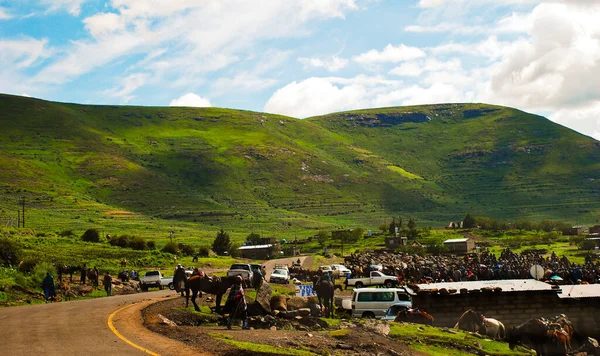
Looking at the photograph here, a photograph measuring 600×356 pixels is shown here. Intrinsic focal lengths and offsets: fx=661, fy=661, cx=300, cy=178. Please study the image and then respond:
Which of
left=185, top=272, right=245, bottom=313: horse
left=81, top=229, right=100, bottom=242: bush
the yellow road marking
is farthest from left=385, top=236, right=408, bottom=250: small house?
the yellow road marking

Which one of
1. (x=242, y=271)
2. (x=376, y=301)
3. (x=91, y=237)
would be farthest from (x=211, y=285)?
(x=91, y=237)

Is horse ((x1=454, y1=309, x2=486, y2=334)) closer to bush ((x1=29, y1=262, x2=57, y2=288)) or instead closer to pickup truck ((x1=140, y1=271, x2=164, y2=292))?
bush ((x1=29, y1=262, x2=57, y2=288))

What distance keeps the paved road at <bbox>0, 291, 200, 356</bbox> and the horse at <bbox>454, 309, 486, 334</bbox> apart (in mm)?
11525

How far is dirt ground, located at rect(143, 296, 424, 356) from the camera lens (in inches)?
634

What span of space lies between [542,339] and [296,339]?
9324 millimetres

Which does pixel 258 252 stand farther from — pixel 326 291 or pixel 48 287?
pixel 326 291

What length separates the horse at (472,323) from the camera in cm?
2373

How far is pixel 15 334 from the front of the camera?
18453mm

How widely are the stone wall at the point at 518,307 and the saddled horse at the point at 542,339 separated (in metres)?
4.55

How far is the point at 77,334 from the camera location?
59.1 ft

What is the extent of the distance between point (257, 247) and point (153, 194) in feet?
284

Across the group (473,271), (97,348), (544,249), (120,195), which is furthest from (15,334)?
(120,195)

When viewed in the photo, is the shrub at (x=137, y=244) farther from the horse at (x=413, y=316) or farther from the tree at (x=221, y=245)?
the horse at (x=413, y=316)

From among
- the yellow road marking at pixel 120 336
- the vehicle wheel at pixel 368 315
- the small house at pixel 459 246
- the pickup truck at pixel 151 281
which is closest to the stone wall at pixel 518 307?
the vehicle wheel at pixel 368 315
